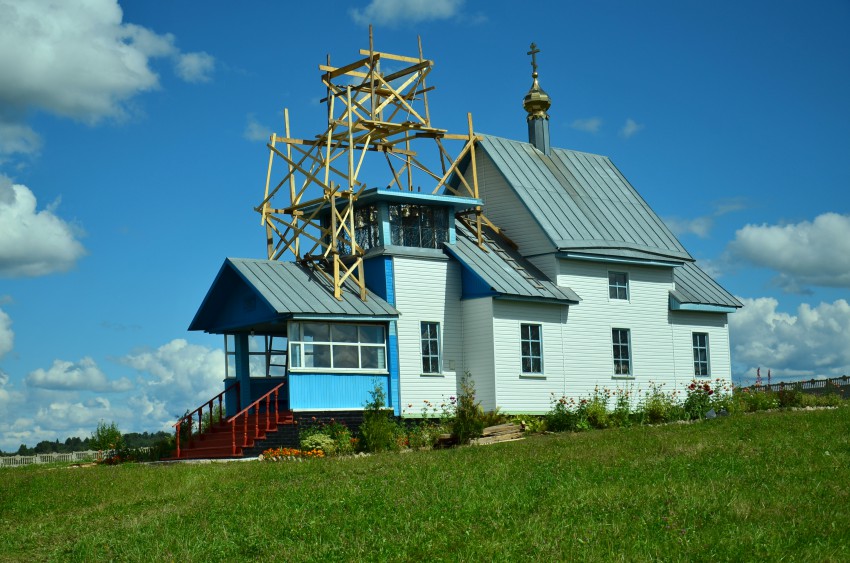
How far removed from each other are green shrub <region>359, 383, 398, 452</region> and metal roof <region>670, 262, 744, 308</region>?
11577mm

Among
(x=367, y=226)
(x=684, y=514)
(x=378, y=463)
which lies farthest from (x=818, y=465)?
(x=367, y=226)

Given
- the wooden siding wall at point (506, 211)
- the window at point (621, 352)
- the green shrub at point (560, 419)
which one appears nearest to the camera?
the green shrub at point (560, 419)

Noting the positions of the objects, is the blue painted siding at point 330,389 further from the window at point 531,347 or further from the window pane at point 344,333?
the window at point 531,347

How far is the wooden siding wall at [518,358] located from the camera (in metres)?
25.9

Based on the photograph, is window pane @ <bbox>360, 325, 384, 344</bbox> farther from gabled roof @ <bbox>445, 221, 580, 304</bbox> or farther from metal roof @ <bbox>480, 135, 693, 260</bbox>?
metal roof @ <bbox>480, 135, 693, 260</bbox>

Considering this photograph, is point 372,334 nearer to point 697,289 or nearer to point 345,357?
point 345,357

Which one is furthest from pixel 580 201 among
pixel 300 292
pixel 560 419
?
pixel 300 292

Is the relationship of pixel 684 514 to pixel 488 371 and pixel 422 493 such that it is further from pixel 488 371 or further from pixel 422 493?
pixel 488 371

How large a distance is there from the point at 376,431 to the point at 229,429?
5.07 metres

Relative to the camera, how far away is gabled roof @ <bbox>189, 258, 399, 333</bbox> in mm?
23875

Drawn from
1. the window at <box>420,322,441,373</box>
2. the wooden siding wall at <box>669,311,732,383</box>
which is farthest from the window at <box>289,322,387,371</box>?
the wooden siding wall at <box>669,311,732,383</box>

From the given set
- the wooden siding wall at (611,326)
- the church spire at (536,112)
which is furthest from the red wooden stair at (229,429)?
the church spire at (536,112)

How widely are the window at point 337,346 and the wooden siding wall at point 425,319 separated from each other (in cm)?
64

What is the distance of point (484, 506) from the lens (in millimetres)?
13117
